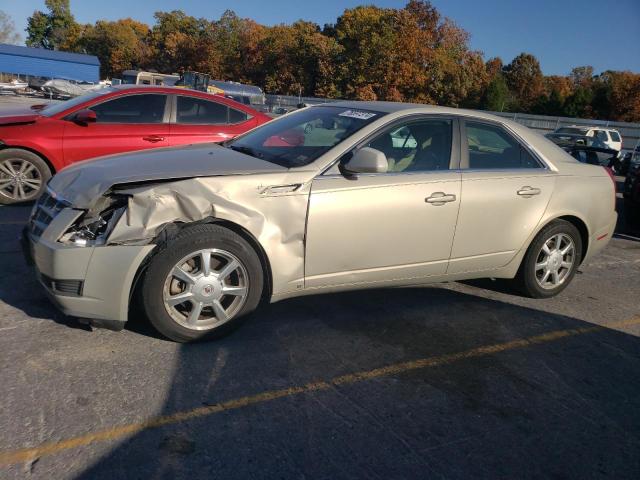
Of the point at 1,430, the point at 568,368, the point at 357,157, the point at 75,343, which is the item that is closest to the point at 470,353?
the point at 568,368

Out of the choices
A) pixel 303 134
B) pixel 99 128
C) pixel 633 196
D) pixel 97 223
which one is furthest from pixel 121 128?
pixel 633 196

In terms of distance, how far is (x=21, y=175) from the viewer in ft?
21.8

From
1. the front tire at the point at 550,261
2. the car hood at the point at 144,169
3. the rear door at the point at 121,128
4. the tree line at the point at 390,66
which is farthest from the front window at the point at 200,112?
the tree line at the point at 390,66

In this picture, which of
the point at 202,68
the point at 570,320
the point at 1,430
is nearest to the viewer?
the point at 1,430

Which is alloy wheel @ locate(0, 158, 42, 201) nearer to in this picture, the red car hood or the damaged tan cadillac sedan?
the red car hood

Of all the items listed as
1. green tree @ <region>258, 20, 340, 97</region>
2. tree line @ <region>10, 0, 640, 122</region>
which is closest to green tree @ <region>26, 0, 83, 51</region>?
tree line @ <region>10, 0, 640, 122</region>

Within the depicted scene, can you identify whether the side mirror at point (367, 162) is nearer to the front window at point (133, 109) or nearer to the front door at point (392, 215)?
the front door at point (392, 215)

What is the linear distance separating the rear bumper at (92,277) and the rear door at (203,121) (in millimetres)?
4173

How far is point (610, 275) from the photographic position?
6266 mm

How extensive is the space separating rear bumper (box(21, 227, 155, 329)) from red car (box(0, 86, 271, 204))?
12.6ft

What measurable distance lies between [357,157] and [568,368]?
1.99 meters

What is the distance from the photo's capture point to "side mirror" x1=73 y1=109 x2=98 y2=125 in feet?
21.9

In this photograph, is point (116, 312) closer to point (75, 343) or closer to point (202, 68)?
point (75, 343)

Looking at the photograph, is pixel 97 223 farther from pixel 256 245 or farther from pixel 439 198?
pixel 439 198
